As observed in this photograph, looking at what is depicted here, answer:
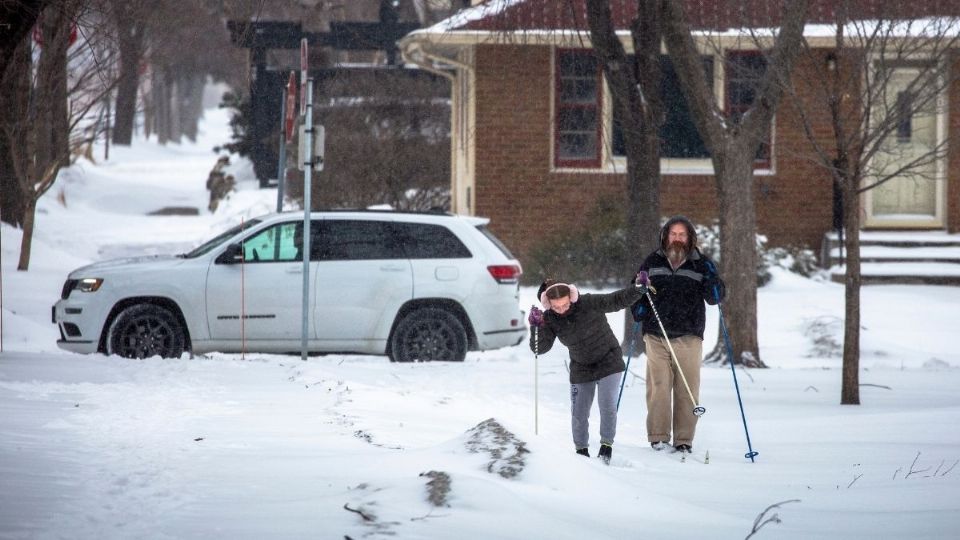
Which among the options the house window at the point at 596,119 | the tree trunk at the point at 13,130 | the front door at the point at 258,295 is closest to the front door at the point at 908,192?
the house window at the point at 596,119

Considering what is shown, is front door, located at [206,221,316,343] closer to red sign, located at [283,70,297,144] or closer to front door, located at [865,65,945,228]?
red sign, located at [283,70,297,144]

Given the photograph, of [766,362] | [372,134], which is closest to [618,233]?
[766,362]

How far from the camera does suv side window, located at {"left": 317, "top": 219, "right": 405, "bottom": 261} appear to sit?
13195mm

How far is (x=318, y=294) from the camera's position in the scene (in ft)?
42.8

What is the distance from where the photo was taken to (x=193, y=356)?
1302cm

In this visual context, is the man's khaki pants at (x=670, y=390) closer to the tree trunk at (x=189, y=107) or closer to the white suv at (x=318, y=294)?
the white suv at (x=318, y=294)

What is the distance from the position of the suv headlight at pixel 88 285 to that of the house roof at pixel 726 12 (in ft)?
15.7

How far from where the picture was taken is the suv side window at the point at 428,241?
1321cm

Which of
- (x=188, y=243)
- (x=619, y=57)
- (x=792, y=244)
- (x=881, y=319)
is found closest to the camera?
(x=619, y=57)

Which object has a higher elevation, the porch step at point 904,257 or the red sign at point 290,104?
the red sign at point 290,104

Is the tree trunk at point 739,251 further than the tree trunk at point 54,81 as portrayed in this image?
No

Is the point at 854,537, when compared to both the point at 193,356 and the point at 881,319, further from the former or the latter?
the point at 881,319

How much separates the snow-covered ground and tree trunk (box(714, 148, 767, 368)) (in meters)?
0.20

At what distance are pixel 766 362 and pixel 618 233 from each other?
5.20 metres
